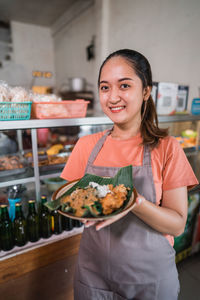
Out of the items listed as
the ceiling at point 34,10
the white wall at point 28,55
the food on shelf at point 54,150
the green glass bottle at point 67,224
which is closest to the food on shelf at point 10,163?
the food on shelf at point 54,150

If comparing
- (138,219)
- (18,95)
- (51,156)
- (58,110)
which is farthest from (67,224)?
(18,95)

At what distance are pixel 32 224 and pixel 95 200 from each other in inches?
40.7

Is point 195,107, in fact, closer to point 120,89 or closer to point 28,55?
point 120,89

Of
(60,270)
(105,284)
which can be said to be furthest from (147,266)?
(60,270)

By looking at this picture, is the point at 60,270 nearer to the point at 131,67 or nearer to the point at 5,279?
the point at 5,279

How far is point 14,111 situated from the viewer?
1305mm

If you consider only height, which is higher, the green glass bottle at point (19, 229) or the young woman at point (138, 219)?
the young woman at point (138, 219)

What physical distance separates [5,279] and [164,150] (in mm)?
1522

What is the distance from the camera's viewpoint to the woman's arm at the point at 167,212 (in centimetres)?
87

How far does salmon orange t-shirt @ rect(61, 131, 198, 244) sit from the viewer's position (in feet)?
3.24

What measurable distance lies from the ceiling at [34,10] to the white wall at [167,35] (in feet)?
7.88

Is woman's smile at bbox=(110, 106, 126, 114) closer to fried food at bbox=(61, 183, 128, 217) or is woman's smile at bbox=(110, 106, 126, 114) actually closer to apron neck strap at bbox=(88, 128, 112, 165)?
apron neck strap at bbox=(88, 128, 112, 165)

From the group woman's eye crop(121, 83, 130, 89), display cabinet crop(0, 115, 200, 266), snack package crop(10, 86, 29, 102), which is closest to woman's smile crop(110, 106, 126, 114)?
woman's eye crop(121, 83, 130, 89)

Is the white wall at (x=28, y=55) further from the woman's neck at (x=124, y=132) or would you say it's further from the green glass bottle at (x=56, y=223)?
the woman's neck at (x=124, y=132)
